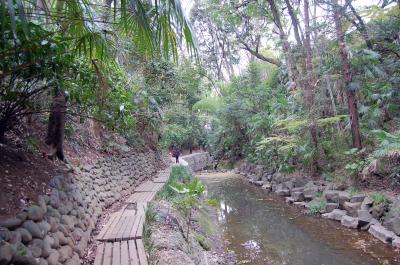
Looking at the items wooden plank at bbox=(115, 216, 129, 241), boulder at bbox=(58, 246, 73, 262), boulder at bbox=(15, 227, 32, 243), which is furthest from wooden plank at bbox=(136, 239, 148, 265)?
boulder at bbox=(15, 227, 32, 243)

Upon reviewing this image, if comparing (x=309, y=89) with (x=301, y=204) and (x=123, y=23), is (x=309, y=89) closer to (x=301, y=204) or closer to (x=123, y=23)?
(x=301, y=204)

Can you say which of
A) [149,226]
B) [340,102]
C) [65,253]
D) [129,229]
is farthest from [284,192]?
[65,253]

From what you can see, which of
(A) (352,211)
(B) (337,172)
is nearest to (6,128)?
(A) (352,211)

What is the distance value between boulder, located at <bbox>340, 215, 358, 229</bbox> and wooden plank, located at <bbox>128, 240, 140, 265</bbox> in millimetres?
5688

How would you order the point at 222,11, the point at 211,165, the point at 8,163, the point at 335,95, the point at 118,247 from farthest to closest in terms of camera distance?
the point at 211,165
the point at 222,11
the point at 335,95
the point at 118,247
the point at 8,163

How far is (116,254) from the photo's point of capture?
3.75m

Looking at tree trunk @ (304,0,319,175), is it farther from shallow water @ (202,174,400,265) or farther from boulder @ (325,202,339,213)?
boulder @ (325,202,339,213)

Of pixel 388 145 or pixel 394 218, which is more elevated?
pixel 388 145

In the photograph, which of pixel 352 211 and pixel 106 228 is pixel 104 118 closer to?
pixel 106 228

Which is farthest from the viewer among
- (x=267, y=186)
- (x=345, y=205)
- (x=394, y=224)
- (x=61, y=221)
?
(x=267, y=186)

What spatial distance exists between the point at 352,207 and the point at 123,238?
629cm

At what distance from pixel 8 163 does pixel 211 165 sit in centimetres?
2313

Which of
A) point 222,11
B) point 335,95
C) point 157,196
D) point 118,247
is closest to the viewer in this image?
point 118,247

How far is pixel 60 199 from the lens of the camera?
384 centimetres
